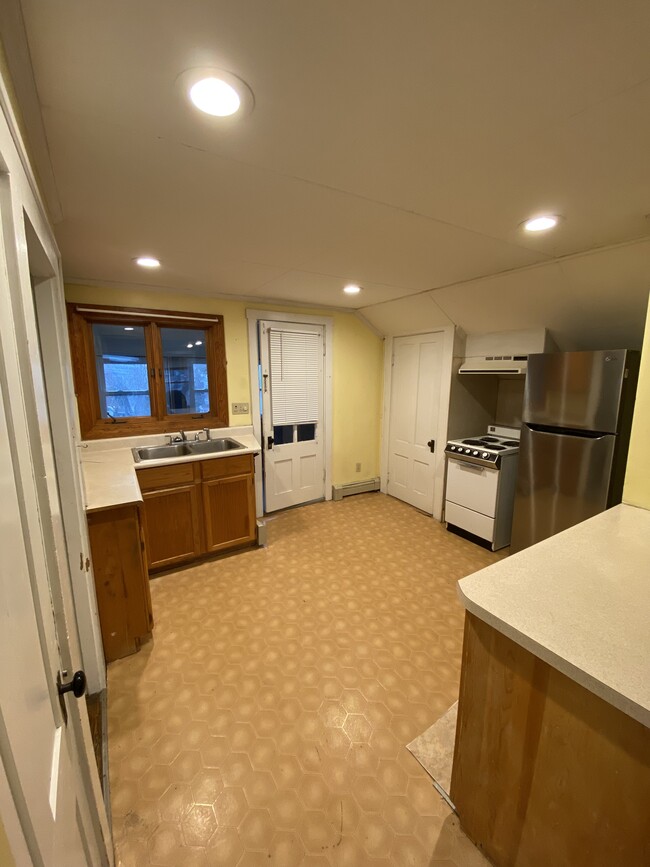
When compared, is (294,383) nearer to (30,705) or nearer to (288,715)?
(288,715)

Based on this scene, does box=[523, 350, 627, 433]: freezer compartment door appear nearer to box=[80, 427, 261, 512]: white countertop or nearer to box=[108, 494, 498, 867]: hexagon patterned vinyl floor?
box=[108, 494, 498, 867]: hexagon patterned vinyl floor

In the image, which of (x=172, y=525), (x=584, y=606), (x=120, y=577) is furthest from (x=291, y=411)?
(x=584, y=606)

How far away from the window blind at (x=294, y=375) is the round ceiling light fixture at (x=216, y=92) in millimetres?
2575

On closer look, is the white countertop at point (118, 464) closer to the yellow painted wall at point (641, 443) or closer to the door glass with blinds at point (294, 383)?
the door glass with blinds at point (294, 383)

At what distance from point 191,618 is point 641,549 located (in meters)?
2.37

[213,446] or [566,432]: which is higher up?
[566,432]

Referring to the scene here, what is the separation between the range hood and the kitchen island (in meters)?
2.02

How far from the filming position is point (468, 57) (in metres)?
0.81

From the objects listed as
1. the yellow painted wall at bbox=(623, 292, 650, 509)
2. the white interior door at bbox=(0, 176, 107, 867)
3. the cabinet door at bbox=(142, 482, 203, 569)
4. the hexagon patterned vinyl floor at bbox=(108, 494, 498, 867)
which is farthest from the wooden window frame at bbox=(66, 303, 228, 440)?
the yellow painted wall at bbox=(623, 292, 650, 509)

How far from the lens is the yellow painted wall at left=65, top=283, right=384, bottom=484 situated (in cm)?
321

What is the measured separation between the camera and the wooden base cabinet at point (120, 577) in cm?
185

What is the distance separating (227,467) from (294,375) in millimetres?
1309

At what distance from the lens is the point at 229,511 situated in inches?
117

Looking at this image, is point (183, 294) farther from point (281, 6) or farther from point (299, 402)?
point (281, 6)
